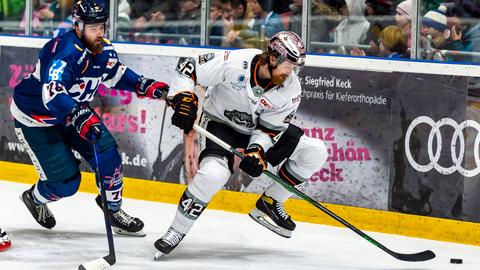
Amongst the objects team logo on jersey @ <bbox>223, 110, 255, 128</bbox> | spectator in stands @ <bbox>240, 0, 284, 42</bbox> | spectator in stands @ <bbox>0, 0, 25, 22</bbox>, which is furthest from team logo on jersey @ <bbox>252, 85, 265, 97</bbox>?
spectator in stands @ <bbox>0, 0, 25, 22</bbox>

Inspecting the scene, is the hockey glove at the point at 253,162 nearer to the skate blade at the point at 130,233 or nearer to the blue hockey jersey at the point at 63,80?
the blue hockey jersey at the point at 63,80

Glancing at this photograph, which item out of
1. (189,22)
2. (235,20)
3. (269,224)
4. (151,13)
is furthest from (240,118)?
(151,13)

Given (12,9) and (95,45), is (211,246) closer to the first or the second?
(95,45)

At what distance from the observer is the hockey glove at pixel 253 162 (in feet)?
17.4

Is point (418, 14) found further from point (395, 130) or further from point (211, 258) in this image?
point (211, 258)

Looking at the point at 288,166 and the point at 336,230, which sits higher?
the point at 288,166

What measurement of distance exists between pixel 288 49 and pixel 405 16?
1.50 m

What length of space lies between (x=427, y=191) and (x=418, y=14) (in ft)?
3.18

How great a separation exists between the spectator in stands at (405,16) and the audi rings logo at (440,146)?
0.50 metres

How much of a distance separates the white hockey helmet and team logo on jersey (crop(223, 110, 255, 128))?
36cm

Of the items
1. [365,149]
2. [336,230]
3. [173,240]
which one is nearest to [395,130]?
[365,149]

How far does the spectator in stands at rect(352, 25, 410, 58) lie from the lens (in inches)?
257

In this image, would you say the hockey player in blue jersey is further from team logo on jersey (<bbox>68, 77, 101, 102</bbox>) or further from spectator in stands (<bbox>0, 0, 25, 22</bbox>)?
spectator in stands (<bbox>0, 0, 25, 22</bbox>)

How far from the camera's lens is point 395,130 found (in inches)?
252
